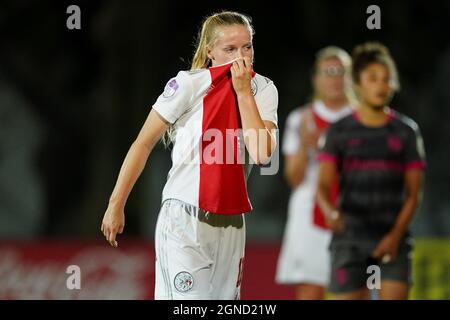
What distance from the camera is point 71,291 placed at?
37.4 feet

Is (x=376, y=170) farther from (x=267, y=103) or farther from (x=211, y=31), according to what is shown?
(x=211, y=31)

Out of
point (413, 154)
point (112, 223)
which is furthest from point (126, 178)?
point (413, 154)

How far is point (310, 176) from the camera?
9.59 m

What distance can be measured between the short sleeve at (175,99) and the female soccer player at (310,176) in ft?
12.6

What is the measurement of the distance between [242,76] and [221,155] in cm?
38

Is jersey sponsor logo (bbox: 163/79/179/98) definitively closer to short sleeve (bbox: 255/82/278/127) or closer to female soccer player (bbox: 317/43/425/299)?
short sleeve (bbox: 255/82/278/127)

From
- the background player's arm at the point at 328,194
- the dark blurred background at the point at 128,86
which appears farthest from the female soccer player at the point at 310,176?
the dark blurred background at the point at 128,86

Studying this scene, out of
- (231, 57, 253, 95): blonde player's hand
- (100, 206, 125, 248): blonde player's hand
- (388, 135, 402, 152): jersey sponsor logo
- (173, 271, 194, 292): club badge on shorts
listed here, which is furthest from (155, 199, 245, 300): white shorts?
(388, 135, 402, 152): jersey sponsor logo

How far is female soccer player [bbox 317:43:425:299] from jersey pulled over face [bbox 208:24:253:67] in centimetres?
223

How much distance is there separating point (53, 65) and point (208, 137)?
12.0 m

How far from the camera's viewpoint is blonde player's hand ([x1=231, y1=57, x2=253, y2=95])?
534cm

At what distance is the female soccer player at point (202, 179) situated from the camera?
215 inches

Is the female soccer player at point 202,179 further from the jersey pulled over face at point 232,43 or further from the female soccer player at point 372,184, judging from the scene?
the female soccer player at point 372,184
